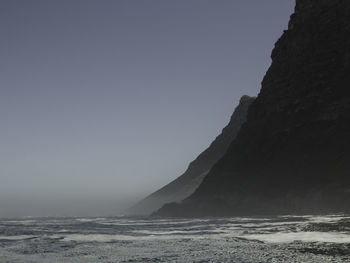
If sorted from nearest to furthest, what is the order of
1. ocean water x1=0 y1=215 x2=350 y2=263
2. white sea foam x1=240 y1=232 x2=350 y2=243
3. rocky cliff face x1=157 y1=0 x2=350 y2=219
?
ocean water x1=0 y1=215 x2=350 y2=263 → white sea foam x1=240 y1=232 x2=350 y2=243 → rocky cliff face x1=157 y1=0 x2=350 y2=219

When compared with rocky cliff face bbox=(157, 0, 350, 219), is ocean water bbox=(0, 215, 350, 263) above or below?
below

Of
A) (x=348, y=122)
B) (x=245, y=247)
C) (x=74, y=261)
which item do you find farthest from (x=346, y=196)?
(x=74, y=261)

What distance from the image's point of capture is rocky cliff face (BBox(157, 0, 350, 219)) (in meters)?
97.7

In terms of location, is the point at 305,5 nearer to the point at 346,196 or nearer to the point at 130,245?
the point at 346,196

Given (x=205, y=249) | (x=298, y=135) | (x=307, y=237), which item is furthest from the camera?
(x=298, y=135)

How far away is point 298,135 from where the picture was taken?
4341 inches

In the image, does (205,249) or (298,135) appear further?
(298,135)

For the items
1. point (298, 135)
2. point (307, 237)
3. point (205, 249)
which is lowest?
point (205, 249)

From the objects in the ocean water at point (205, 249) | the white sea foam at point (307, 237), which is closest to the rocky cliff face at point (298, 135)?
the white sea foam at point (307, 237)

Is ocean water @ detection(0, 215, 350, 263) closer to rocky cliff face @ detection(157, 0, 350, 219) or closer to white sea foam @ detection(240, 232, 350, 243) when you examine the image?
white sea foam @ detection(240, 232, 350, 243)

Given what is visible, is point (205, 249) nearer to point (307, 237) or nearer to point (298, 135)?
point (307, 237)

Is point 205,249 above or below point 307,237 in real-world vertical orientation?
below

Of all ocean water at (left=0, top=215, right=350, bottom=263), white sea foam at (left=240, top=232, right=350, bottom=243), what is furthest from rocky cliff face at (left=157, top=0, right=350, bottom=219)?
ocean water at (left=0, top=215, right=350, bottom=263)

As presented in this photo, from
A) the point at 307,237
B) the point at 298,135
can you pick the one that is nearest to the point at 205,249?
the point at 307,237
